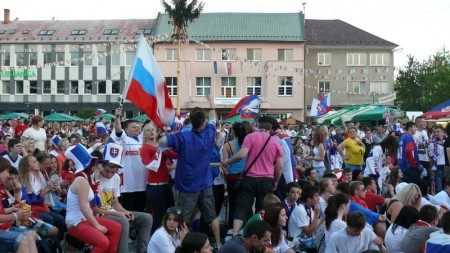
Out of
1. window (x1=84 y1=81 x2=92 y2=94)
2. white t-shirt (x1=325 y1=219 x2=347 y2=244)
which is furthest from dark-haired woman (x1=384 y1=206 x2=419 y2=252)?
window (x1=84 y1=81 x2=92 y2=94)

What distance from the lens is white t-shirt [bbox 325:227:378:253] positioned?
756 cm

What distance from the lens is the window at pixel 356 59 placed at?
198 ft

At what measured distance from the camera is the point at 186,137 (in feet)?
28.8

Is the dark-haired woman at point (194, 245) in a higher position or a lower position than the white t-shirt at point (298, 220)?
higher

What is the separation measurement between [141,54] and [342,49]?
5281 cm

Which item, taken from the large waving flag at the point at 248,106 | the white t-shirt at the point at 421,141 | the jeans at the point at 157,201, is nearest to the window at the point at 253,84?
the large waving flag at the point at 248,106

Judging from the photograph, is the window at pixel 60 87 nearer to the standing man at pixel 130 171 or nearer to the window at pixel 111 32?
the window at pixel 111 32

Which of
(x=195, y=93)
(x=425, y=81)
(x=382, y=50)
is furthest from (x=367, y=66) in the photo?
(x=195, y=93)

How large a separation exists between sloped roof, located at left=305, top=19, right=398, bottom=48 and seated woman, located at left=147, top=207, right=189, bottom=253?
5343 cm

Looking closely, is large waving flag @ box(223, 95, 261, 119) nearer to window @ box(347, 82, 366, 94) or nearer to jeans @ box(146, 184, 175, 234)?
jeans @ box(146, 184, 175, 234)

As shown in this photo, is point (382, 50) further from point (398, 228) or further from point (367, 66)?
point (398, 228)

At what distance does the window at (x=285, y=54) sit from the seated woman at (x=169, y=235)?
170 feet

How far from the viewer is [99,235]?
7656 millimetres

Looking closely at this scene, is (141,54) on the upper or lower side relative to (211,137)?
upper
